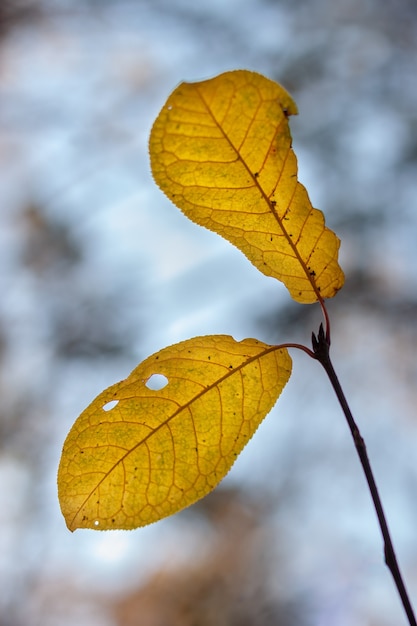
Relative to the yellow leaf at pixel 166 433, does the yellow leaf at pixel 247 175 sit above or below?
above

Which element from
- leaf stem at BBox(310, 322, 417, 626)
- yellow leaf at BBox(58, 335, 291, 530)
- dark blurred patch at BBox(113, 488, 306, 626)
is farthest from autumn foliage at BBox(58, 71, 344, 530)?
dark blurred patch at BBox(113, 488, 306, 626)

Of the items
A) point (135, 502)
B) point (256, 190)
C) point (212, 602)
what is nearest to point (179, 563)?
point (212, 602)

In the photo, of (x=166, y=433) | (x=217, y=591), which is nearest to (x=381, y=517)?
(x=166, y=433)

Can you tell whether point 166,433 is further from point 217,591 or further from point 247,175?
point 217,591

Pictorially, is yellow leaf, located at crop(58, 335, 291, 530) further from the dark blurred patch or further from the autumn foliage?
the dark blurred patch

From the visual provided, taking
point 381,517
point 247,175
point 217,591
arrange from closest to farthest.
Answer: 1. point 381,517
2. point 247,175
3. point 217,591

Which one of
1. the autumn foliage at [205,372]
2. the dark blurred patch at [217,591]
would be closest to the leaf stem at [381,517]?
the autumn foliage at [205,372]

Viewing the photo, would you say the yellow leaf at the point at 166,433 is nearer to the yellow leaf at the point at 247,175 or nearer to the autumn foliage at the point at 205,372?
the autumn foliage at the point at 205,372
